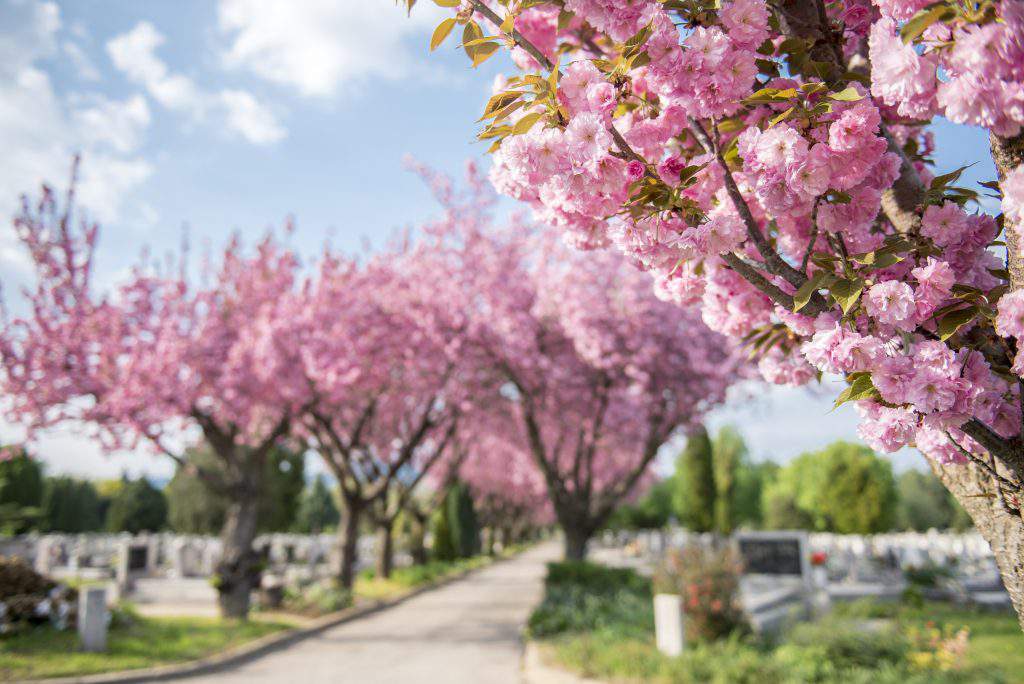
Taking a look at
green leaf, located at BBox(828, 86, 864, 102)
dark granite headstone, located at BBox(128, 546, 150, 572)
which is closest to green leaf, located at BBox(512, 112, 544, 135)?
green leaf, located at BBox(828, 86, 864, 102)

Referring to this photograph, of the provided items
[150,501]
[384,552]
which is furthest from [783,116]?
[150,501]

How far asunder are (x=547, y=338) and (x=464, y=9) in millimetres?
12663

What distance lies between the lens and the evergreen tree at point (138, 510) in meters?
35.9

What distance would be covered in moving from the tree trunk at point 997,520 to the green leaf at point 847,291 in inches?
31.8

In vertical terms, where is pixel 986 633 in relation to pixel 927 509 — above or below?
above

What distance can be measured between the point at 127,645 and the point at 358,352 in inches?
278

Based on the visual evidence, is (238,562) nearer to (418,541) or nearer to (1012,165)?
(1012,165)

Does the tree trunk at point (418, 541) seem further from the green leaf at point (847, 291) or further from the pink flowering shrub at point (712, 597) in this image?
the green leaf at point (847, 291)

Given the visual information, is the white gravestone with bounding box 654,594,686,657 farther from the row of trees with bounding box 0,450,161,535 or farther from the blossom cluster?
the row of trees with bounding box 0,450,161,535

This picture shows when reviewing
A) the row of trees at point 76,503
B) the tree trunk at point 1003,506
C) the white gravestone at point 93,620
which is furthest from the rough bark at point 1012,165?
the row of trees at point 76,503

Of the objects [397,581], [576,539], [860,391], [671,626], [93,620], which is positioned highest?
[860,391]

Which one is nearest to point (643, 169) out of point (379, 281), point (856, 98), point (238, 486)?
point (856, 98)

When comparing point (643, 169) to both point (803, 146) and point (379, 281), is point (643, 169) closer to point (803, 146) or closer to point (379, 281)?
point (803, 146)

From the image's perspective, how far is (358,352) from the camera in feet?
48.3
